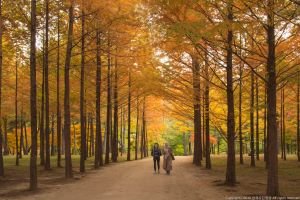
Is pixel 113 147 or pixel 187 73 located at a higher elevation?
pixel 187 73

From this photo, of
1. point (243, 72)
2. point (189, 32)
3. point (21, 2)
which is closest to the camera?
point (189, 32)

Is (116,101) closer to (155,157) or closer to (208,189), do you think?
(155,157)

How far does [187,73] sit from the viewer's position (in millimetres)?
19625

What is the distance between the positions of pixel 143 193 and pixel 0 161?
25.8 feet

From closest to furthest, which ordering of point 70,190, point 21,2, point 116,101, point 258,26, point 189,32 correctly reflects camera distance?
point 189,32
point 258,26
point 70,190
point 21,2
point 116,101

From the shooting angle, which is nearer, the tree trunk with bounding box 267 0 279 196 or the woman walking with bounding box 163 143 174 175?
the tree trunk with bounding box 267 0 279 196

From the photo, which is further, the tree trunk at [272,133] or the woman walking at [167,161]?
the woman walking at [167,161]

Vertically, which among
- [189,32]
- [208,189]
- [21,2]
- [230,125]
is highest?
[21,2]

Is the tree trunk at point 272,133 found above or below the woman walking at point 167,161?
above

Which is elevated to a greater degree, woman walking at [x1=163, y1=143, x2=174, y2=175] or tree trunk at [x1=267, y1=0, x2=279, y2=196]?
tree trunk at [x1=267, y1=0, x2=279, y2=196]

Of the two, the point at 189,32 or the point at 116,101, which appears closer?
the point at 189,32

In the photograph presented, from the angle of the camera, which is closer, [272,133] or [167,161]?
[272,133]

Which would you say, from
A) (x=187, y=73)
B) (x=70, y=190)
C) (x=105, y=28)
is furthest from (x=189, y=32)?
(x=187, y=73)

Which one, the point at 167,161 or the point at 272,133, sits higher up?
the point at 272,133
